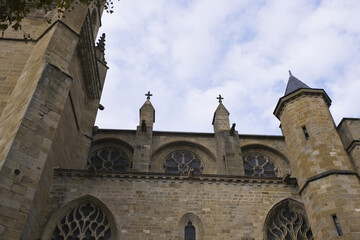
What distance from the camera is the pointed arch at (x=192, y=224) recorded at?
823cm

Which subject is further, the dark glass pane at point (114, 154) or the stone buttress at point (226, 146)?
the dark glass pane at point (114, 154)

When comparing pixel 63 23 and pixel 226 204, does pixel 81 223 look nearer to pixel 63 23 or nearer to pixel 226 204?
pixel 226 204

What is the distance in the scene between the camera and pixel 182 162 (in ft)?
46.1

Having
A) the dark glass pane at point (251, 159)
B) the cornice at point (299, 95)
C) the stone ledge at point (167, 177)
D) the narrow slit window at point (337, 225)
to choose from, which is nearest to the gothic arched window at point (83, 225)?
the stone ledge at point (167, 177)

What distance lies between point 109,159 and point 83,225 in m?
5.65

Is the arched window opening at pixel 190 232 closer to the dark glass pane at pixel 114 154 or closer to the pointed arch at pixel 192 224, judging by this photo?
the pointed arch at pixel 192 224

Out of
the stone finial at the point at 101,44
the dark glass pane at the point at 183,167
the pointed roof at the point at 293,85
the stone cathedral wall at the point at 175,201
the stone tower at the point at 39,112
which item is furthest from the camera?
the stone finial at the point at 101,44

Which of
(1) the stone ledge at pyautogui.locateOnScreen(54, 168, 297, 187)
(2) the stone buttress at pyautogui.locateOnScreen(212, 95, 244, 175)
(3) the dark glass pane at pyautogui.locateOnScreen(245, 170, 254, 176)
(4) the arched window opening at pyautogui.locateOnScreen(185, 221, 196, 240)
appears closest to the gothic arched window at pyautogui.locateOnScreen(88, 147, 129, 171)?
(2) the stone buttress at pyautogui.locateOnScreen(212, 95, 244, 175)

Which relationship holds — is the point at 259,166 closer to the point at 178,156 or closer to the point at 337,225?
the point at 178,156

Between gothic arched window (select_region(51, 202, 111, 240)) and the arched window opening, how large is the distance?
195 centimetres

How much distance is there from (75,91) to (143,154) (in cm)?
345

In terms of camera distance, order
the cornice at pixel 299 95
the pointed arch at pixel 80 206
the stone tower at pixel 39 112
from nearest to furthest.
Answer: the stone tower at pixel 39 112 < the pointed arch at pixel 80 206 < the cornice at pixel 299 95

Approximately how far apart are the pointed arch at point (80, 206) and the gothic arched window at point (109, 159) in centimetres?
472

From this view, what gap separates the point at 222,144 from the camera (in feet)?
43.6
